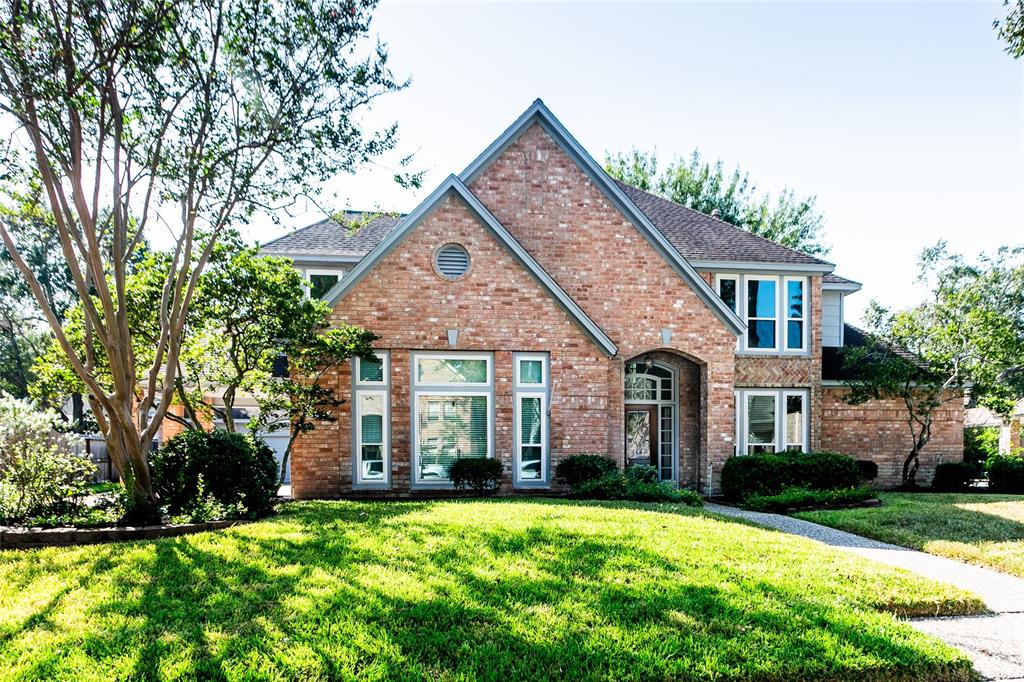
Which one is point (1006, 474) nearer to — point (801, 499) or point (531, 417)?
point (801, 499)

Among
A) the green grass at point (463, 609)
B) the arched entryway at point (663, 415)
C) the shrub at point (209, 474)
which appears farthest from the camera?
the arched entryway at point (663, 415)

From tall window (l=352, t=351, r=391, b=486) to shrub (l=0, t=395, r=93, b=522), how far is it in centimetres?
500

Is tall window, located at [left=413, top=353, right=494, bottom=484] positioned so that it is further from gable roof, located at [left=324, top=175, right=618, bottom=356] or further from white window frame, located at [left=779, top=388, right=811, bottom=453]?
white window frame, located at [left=779, top=388, right=811, bottom=453]

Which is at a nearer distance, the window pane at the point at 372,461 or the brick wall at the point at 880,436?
the window pane at the point at 372,461

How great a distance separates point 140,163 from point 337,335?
4.30 metres

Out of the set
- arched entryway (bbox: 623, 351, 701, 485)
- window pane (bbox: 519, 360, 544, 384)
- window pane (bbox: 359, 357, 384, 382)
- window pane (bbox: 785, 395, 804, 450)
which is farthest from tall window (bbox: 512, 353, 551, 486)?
window pane (bbox: 785, 395, 804, 450)

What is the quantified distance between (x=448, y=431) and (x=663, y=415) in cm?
589

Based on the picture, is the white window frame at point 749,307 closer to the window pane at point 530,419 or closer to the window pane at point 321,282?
the window pane at point 530,419

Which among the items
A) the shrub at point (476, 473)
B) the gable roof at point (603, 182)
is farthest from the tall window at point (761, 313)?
the shrub at point (476, 473)

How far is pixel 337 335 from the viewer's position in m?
12.2

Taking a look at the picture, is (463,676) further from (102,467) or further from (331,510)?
(102,467)

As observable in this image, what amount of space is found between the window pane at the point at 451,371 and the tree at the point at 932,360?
34.5ft

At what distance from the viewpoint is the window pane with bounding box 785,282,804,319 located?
18.0 meters

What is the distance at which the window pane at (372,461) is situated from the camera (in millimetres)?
13562
